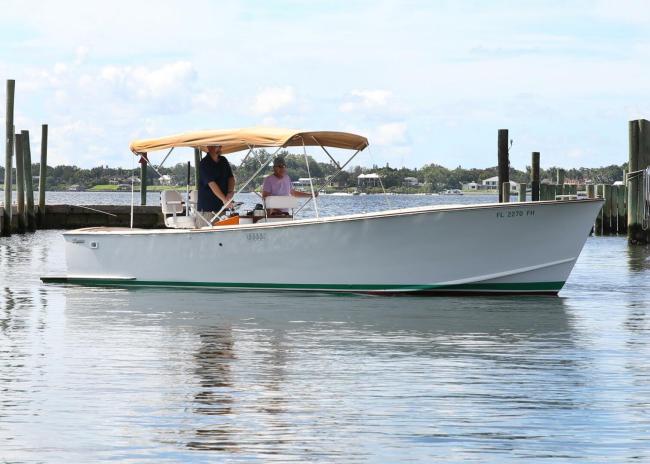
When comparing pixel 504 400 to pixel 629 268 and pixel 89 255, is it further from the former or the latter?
pixel 629 268

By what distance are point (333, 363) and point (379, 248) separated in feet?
18.8

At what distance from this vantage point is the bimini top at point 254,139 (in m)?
17.7

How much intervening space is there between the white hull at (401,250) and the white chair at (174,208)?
1.08ft

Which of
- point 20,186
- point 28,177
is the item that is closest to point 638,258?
point 20,186

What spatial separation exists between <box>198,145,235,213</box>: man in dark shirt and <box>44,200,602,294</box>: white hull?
62cm

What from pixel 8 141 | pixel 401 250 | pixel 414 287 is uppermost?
pixel 8 141

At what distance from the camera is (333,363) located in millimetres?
11445

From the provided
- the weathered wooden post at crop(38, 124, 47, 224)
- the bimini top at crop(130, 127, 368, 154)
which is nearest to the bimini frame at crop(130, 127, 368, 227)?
the bimini top at crop(130, 127, 368, 154)

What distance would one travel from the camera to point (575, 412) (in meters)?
8.94

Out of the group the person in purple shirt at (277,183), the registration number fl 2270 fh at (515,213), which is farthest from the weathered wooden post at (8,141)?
the registration number fl 2270 fh at (515,213)

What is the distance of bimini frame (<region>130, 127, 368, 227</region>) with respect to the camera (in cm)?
1770

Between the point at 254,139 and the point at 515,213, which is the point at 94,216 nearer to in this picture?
the point at 254,139

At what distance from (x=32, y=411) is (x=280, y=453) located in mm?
2302

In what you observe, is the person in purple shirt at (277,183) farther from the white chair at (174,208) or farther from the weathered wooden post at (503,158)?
the weathered wooden post at (503,158)
